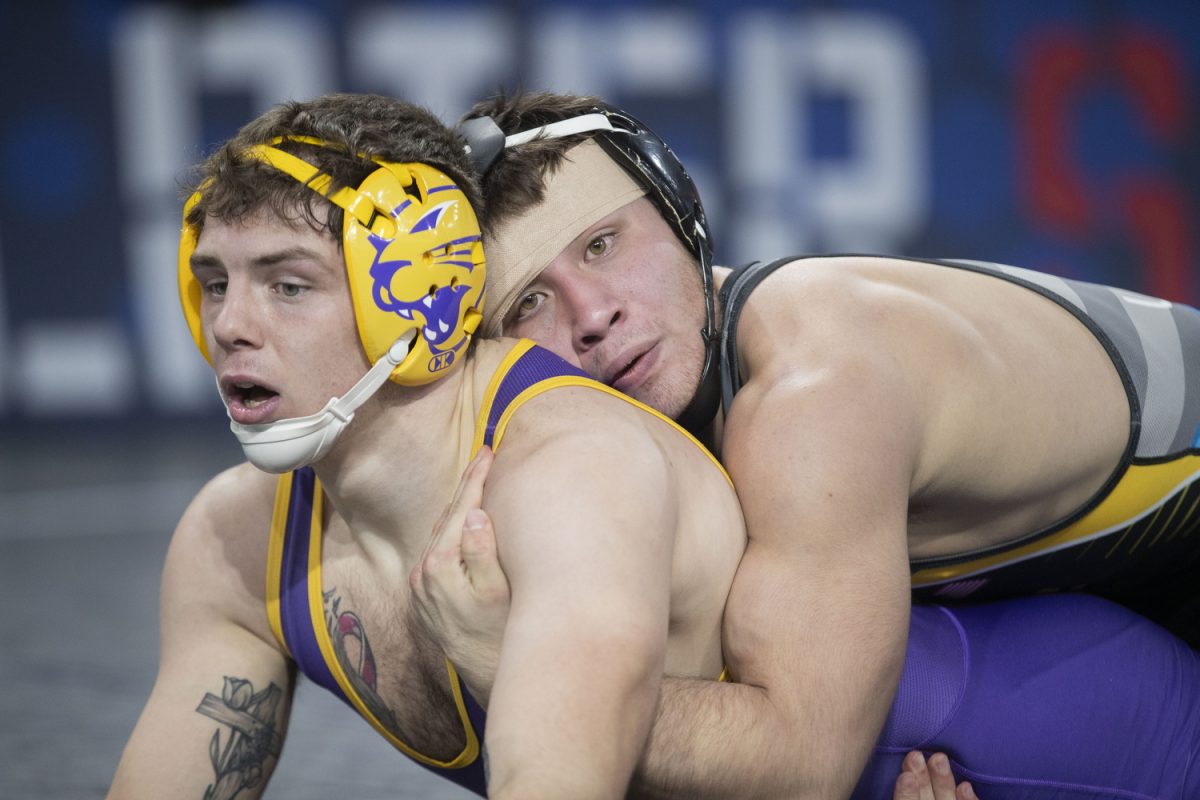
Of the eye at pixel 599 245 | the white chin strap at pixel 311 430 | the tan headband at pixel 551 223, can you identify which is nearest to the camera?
the white chin strap at pixel 311 430

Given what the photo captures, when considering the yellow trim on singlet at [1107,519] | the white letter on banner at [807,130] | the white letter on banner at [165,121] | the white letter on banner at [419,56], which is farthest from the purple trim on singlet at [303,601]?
the white letter on banner at [807,130]

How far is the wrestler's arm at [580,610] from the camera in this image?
1.73 metres

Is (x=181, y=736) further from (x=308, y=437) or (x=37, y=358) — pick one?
(x=37, y=358)

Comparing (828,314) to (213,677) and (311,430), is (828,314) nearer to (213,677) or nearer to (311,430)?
(311,430)

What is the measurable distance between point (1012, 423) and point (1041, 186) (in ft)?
27.5

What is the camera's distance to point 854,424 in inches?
91.4

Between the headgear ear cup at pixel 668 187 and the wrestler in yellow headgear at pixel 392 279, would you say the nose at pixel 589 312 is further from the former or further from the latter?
the wrestler in yellow headgear at pixel 392 279

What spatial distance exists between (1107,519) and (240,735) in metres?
1.71

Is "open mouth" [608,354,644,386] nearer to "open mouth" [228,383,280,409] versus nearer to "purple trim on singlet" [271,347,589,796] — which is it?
"purple trim on singlet" [271,347,589,796]

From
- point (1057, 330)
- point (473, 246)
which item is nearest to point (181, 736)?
point (473, 246)

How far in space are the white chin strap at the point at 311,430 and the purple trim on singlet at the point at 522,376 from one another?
168 millimetres

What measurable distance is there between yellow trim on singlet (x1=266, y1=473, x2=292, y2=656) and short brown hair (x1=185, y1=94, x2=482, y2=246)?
0.55 metres

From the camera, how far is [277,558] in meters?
2.55

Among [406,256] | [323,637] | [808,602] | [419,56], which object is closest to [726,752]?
[808,602]
